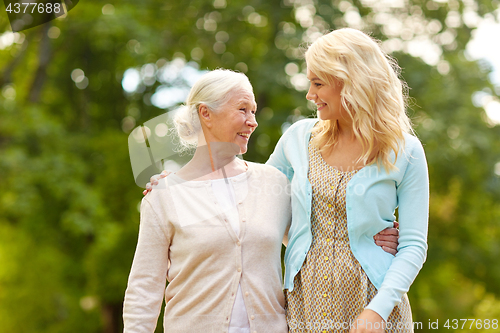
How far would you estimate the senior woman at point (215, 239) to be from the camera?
1.96m

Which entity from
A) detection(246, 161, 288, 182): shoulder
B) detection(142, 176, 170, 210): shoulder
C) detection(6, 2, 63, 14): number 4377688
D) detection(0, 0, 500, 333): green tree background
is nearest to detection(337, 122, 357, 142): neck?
detection(246, 161, 288, 182): shoulder

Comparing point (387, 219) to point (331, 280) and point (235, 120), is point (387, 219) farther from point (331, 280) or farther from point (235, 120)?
point (235, 120)

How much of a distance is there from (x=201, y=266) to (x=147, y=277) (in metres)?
0.22

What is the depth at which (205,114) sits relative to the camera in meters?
2.17

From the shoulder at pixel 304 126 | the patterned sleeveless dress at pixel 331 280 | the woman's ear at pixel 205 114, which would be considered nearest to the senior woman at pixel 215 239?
the woman's ear at pixel 205 114

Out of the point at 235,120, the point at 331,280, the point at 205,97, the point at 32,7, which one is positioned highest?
the point at 32,7

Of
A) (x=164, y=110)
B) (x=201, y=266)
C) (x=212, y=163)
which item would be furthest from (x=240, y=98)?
(x=164, y=110)

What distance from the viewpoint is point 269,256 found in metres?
2.03

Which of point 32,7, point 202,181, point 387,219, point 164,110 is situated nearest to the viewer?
point 387,219

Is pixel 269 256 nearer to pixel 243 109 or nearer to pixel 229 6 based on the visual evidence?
pixel 243 109

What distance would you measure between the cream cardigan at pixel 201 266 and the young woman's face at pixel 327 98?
0.46 metres

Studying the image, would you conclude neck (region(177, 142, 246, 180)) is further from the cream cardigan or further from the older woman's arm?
the older woman's arm

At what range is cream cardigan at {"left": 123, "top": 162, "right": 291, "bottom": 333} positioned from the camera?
1.96 metres

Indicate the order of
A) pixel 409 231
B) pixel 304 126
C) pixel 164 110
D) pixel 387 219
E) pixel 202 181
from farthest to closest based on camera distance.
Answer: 1. pixel 164 110
2. pixel 304 126
3. pixel 202 181
4. pixel 387 219
5. pixel 409 231
